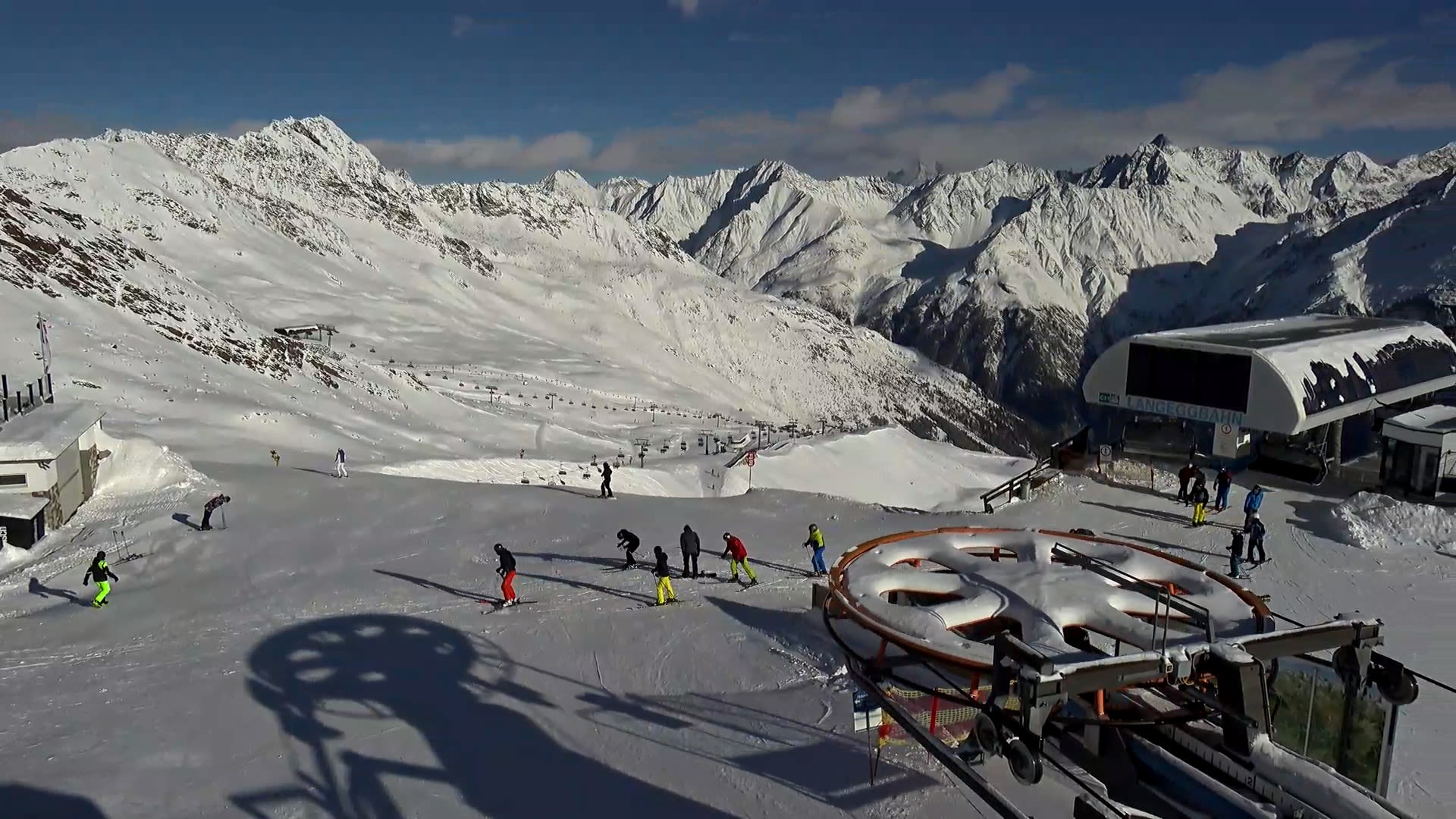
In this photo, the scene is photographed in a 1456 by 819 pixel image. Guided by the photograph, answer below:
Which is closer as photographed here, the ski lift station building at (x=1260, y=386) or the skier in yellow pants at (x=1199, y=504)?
the skier in yellow pants at (x=1199, y=504)

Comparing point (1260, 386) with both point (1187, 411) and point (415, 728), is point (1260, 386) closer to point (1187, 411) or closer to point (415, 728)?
point (1187, 411)

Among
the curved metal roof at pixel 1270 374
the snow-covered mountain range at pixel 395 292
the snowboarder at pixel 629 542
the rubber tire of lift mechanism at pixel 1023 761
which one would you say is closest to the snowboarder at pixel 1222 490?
the curved metal roof at pixel 1270 374

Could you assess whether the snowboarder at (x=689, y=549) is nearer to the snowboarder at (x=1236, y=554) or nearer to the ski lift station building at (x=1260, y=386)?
the snowboarder at (x=1236, y=554)

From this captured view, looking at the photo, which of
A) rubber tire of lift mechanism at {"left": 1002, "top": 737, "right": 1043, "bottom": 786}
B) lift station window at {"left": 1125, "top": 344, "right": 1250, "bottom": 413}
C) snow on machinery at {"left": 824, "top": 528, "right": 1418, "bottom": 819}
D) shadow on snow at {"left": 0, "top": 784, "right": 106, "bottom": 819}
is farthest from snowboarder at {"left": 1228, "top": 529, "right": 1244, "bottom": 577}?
shadow on snow at {"left": 0, "top": 784, "right": 106, "bottom": 819}

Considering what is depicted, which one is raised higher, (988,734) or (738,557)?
(988,734)

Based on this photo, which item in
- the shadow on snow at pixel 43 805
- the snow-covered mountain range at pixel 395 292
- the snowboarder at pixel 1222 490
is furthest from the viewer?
the snow-covered mountain range at pixel 395 292

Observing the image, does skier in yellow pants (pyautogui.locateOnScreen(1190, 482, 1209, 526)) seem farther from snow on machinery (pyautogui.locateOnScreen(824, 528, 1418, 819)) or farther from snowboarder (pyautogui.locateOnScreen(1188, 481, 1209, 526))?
snow on machinery (pyautogui.locateOnScreen(824, 528, 1418, 819))

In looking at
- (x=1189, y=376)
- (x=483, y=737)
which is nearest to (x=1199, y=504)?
(x=1189, y=376)

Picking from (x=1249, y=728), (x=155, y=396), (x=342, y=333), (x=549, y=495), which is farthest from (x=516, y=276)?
(x=1249, y=728)
